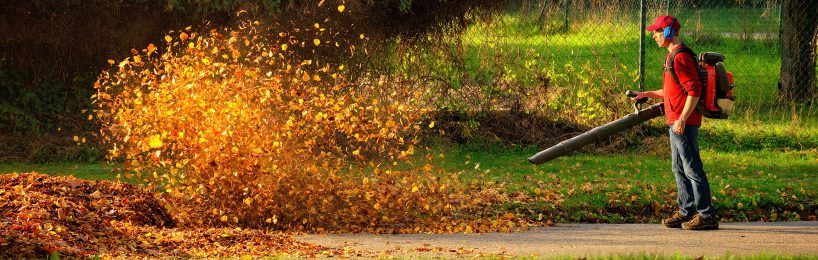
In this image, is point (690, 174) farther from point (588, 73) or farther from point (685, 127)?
point (588, 73)

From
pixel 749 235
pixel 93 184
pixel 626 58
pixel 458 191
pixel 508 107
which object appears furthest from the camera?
pixel 626 58

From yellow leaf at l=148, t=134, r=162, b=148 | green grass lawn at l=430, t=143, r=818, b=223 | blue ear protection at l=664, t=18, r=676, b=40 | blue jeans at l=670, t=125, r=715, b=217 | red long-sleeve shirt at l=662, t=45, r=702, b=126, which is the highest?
blue ear protection at l=664, t=18, r=676, b=40

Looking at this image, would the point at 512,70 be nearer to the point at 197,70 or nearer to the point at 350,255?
the point at 197,70

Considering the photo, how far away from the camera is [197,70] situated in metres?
9.13

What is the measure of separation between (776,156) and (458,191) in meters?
4.95

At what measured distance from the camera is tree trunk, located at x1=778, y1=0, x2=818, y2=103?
1588 cm

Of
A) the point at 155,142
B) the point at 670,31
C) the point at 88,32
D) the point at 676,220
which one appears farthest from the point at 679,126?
the point at 88,32

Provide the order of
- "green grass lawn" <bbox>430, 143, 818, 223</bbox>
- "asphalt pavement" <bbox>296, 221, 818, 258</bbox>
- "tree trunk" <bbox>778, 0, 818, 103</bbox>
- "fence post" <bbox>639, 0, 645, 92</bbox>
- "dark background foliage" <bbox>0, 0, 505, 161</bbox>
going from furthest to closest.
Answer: "tree trunk" <bbox>778, 0, 818, 103</bbox> < "fence post" <bbox>639, 0, 645, 92</bbox> < "dark background foliage" <bbox>0, 0, 505, 161</bbox> < "green grass lawn" <bbox>430, 143, 818, 223</bbox> < "asphalt pavement" <bbox>296, 221, 818, 258</bbox>

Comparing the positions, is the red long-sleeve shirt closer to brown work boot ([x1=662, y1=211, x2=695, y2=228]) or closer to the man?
the man

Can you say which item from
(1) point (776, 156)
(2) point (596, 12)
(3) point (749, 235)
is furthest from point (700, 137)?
(3) point (749, 235)

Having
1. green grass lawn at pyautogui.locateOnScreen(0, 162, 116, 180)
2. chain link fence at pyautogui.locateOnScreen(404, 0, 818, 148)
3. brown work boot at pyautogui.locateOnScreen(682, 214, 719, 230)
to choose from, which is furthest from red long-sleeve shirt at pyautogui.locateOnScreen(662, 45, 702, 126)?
green grass lawn at pyautogui.locateOnScreen(0, 162, 116, 180)

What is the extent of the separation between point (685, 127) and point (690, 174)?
355 millimetres

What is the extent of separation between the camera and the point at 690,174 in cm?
829

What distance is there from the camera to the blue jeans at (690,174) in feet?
27.0
